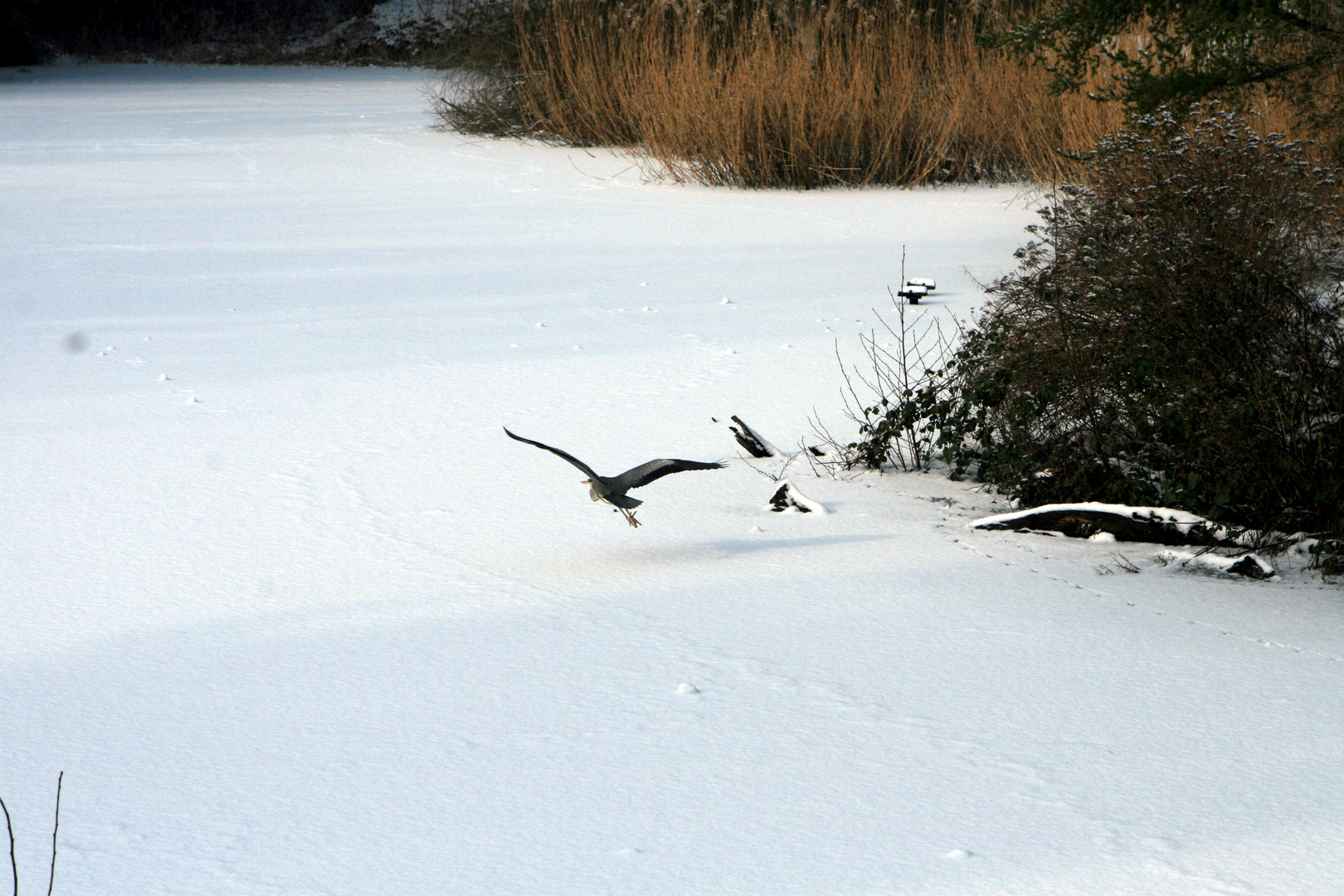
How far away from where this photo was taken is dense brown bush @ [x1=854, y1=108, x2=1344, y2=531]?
9.37 feet

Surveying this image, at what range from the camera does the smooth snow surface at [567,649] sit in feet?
5.95

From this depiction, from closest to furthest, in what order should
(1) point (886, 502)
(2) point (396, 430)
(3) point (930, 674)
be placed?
(3) point (930, 674), (1) point (886, 502), (2) point (396, 430)

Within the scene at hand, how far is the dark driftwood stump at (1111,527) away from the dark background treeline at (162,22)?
25019 millimetres

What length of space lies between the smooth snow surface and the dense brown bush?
0.62 ft

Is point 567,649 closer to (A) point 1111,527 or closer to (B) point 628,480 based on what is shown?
(B) point 628,480

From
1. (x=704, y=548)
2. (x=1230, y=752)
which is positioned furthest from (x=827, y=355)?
(x=1230, y=752)

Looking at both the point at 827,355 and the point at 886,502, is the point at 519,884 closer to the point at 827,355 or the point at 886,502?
the point at 886,502

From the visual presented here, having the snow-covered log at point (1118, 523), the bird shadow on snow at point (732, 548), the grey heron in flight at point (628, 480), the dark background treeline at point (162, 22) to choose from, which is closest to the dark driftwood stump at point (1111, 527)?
the snow-covered log at point (1118, 523)

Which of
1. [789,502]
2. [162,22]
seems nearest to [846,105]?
[789,502]

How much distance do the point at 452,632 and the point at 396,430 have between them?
1496 mm

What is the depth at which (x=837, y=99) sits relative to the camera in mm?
9086

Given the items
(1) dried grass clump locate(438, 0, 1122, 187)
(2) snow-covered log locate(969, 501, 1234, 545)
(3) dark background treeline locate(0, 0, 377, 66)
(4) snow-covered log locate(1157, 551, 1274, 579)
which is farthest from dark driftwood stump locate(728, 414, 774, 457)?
(3) dark background treeline locate(0, 0, 377, 66)

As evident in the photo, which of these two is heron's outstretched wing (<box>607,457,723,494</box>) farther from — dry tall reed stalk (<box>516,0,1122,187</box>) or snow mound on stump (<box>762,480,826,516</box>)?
dry tall reed stalk (<box>516,0,1122,187</box>)

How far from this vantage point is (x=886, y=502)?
343 centimetres
